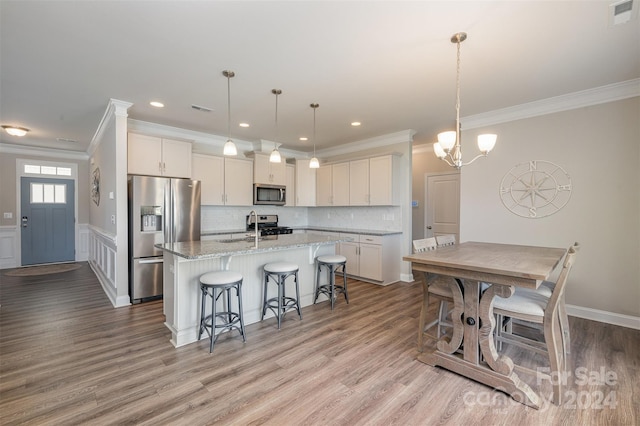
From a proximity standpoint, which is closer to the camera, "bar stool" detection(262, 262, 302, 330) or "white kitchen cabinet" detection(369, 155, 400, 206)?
"bar stool" detection(262, 262, 302, 330)

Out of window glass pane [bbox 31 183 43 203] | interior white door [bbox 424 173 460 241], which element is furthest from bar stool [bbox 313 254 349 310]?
window glass pane [bbox 31 183 43 203]

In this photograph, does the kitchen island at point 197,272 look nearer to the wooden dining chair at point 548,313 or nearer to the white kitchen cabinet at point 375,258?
the white kitchen cabinet at point 375,258

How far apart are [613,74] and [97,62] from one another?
16.6 feet

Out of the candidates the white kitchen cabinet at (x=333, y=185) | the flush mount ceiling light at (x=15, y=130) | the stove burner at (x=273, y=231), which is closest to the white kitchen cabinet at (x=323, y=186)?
the white kitchen cabinet at (x=333, y=185)

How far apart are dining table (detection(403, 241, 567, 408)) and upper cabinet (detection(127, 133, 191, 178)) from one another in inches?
152

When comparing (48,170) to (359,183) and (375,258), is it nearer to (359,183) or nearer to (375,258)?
(359,183)

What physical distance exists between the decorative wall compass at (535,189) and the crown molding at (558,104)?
66cm

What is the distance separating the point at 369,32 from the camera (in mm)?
2223

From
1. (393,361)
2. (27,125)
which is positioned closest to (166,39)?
(393,361)

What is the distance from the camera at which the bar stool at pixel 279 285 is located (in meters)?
3.20

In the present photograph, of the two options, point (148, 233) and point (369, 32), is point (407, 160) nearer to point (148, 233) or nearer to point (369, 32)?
point (369, 32)

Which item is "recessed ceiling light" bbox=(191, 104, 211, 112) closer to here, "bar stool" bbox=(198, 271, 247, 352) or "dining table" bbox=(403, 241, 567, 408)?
"bar stool" bbox=(198, 271, 247, 352)

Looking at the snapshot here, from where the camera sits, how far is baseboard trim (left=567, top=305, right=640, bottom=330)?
10.4 ft

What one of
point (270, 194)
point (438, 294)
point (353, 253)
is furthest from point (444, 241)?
point (270, 194)
